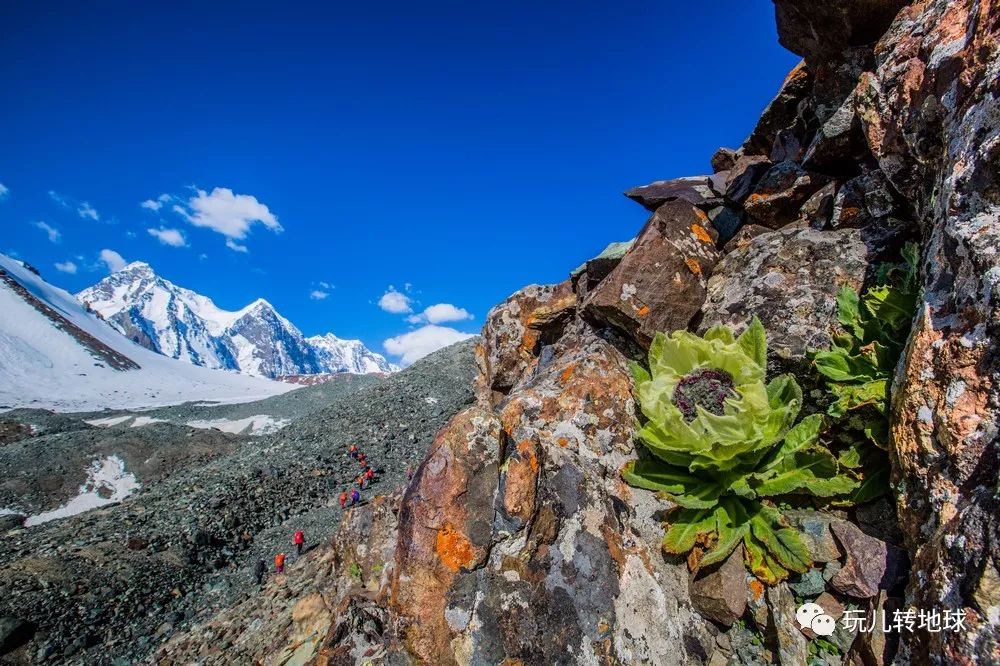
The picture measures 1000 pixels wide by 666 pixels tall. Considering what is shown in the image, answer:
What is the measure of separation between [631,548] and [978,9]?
4.54 metres

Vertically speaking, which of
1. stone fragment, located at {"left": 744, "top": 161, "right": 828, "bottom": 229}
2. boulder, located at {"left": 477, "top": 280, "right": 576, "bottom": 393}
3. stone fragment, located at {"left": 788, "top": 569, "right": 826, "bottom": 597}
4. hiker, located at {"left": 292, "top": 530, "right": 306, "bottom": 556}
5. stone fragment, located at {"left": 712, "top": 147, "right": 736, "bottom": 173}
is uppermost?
stone fragment, located at {"left": 712, "top": 147, "right": 736, "bottom": 173}

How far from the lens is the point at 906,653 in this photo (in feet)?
7.68

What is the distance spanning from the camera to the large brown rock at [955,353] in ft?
6.89

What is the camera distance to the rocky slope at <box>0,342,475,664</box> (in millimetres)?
9219

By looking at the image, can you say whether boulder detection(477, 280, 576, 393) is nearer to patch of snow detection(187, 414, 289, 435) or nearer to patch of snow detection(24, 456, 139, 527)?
patch of snow detection(24, 456, 139, 527)

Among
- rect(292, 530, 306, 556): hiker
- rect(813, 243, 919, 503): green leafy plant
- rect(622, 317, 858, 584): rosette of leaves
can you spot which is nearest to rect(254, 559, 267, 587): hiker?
rect(292, 530, 306, 556): hiker

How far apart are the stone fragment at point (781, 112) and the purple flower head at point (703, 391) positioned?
439 centimetres

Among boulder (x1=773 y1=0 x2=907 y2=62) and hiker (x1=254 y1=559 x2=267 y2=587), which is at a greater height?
boulder (x1=773 y1=0 x2=907 y2=62)

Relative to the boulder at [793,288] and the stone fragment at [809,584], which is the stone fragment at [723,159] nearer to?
the boulder at [793,288]

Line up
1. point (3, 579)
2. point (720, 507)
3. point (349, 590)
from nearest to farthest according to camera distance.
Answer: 1. point (720, 507)
2. point (349, 590)
3. point (3, 579)

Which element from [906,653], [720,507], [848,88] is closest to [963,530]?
[906,653]

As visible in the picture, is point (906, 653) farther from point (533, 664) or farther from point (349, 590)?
point (349, 590)

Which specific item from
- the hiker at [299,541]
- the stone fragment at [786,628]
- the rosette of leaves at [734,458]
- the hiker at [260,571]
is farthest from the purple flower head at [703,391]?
the hiker at [260,571]

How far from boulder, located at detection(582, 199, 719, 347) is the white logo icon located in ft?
8.59
